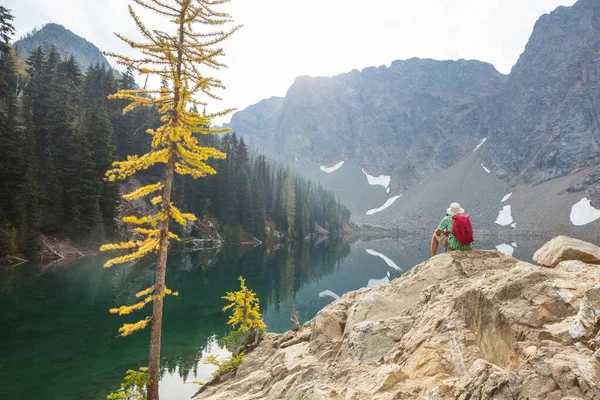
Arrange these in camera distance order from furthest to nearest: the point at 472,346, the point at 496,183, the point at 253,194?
the point at 496,183, the point at 253,194, the point at 472,346

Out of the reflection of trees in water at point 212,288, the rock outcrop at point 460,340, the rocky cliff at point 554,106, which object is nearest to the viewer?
the rock outcrop at point 460,340

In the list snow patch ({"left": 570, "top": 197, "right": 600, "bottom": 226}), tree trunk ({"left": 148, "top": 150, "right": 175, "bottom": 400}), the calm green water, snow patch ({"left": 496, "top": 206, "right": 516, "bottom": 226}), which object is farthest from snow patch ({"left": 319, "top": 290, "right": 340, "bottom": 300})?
snow patch ({"left": 496, "top": 206, "right": 516, "bottom": 226})

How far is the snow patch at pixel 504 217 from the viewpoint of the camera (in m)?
132

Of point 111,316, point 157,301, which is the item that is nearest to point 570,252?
point 157,301

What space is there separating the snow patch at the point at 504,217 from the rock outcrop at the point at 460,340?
14607 centimetres

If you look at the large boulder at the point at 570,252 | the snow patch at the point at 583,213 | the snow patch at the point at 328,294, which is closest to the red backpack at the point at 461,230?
the large boulder at the point at 570,252

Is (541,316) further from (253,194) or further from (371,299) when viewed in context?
(253,194)

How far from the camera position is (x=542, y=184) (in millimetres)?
145875

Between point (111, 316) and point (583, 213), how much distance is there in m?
141

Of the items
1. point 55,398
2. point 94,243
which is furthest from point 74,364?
point 94,243

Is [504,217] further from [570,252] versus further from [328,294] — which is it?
[570,252]

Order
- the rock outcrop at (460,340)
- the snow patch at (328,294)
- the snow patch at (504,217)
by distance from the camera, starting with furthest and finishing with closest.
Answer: the snow patch at (504,217) → the snow patch at (328,294) → the rock outcrop at (460,340)

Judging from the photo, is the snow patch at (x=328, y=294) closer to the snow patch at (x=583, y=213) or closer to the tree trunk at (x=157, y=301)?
the tree trunk at (x=157, y=301)

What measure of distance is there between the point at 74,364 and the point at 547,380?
716 inches
